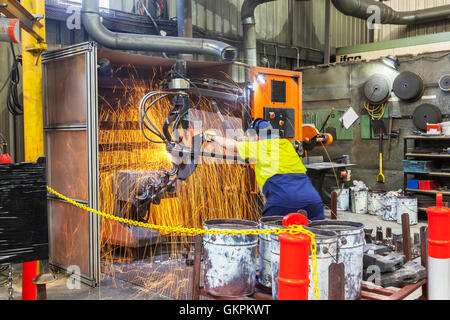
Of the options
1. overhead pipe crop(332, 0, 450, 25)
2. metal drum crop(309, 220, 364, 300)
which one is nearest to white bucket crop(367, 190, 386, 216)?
overhead pipe crop(332, 0, 450, 25)

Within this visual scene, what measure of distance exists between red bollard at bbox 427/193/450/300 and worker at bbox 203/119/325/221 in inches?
46.1

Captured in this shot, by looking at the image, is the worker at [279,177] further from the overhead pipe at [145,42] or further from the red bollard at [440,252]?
the overhead pipe at [145,42]

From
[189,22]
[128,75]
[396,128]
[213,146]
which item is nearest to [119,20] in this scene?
[189,22]

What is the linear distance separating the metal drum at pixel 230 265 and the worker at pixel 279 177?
92cm

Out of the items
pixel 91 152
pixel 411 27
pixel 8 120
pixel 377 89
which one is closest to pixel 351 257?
pixel 91 152

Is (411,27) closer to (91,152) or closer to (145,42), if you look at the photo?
(145,42)

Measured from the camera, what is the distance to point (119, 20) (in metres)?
7.12

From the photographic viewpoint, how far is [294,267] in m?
2.16

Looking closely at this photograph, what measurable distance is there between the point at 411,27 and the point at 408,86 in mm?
3572

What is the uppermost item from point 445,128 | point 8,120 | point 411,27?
point 411,27

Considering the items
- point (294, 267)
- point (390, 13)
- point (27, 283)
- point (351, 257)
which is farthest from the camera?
point (390, 13)

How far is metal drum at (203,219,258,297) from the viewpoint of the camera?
3.11 meters

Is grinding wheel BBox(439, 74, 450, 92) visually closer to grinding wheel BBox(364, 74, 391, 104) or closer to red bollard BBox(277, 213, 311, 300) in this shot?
grinding wheel BBox(364, 74, 391, 104)

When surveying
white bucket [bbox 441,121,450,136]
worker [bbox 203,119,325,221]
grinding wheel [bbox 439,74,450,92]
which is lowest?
worker [bbox 203,119,325,221]
